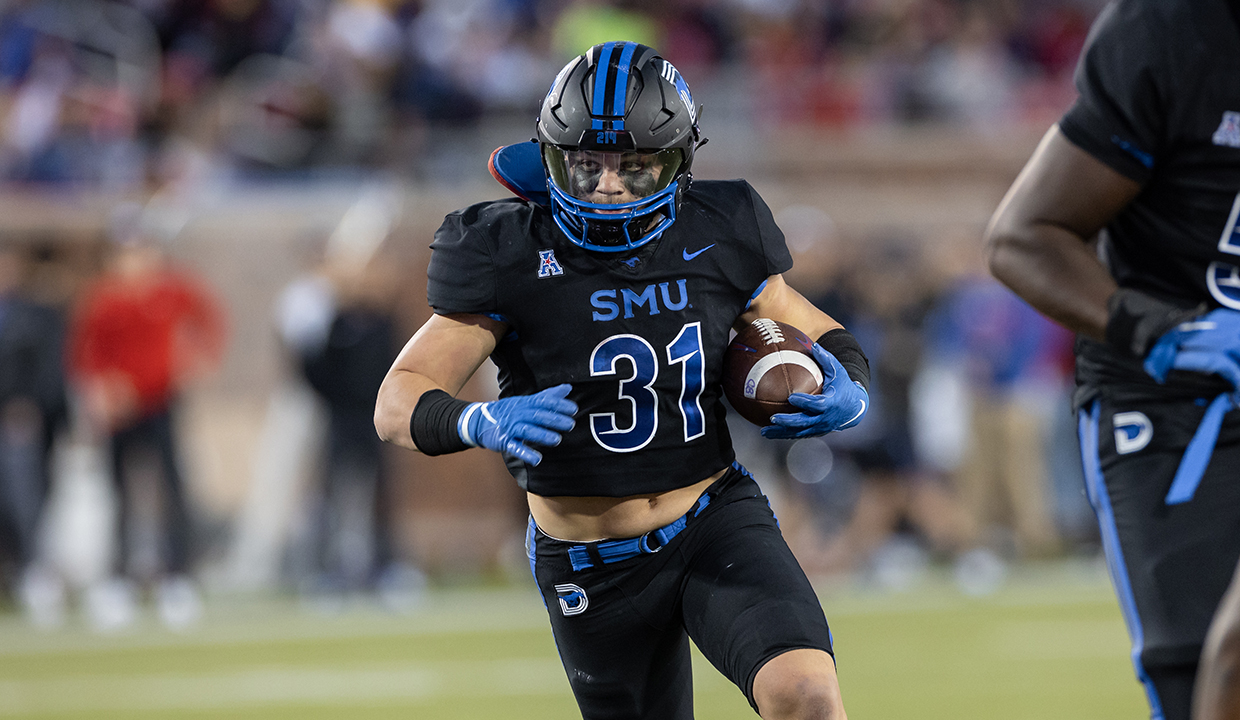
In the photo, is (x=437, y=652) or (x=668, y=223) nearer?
(x=668, y=223)

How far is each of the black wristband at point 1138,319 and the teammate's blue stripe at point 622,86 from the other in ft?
3.94

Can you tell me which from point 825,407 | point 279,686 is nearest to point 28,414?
point 279,686

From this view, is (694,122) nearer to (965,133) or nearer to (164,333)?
(164,333)

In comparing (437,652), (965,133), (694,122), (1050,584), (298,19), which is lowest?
(1050,584)

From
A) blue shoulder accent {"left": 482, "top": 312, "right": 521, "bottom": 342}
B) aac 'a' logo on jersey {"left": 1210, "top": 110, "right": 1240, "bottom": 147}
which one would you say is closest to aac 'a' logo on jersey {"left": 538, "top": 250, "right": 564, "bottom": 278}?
blue shoulder accent {"left": 482, "top": 312, "right": 521, "bottom": 342}

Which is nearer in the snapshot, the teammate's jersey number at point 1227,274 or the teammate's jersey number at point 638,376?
the teammate's jersey number at point 1227,274

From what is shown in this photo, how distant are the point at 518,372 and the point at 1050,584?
6787mm

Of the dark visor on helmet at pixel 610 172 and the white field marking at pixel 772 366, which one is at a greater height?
the dark visor on helmet at pixel 610 172

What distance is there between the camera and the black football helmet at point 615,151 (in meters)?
3.54

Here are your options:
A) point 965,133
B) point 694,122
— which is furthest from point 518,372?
point 965,133

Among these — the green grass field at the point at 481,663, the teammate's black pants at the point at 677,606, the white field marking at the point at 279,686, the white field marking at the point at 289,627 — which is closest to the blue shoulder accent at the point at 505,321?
the teammate's black pants at the point at 677,606

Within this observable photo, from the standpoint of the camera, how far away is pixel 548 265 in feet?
11.9

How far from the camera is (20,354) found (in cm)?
958

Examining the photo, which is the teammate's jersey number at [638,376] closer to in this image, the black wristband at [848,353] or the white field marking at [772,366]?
the white field marking at [772,366]
